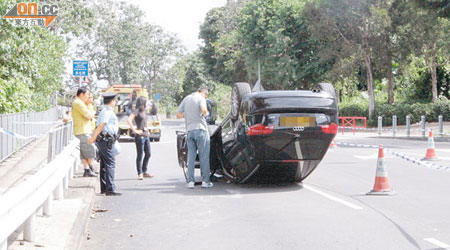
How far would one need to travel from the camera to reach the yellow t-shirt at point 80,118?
11.7m

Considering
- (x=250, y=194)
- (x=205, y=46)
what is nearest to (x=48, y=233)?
(x=250, y=194)

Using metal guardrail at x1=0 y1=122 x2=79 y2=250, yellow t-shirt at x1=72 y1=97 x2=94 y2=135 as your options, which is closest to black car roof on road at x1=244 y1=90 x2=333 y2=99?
metal guardrail at x1=0 y1=122 x2=79 y2=250

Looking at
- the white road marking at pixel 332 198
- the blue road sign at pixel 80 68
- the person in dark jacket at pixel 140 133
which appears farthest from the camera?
the blue road sign at pixel 80 68

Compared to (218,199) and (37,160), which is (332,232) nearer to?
(218,199)

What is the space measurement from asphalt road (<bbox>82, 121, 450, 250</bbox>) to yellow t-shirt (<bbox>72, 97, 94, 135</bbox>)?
1.26 meters

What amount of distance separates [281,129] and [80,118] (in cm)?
413

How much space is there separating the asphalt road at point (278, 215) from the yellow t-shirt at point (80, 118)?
1261 mm

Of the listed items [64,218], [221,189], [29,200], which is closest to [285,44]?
[221,189]

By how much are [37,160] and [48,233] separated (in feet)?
33.3

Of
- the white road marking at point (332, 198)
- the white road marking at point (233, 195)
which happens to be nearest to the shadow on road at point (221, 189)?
the white road marking at point (233, 195)

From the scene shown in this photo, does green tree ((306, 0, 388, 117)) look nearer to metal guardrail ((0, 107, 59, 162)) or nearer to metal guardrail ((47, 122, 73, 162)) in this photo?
metal guardrail ((0, 107, 59, 162))

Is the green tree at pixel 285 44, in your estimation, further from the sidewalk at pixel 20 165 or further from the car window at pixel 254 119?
the car window at pixel 254 119

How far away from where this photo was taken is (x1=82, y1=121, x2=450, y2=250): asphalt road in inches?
263

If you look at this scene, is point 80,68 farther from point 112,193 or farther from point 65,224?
point 65,224
